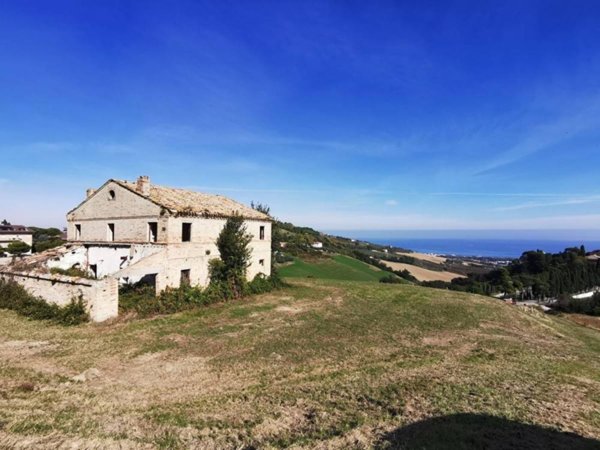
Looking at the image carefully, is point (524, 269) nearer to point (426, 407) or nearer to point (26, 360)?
point (426, 407)

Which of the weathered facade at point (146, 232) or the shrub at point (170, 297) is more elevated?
the weathered facade at point (146, 232)

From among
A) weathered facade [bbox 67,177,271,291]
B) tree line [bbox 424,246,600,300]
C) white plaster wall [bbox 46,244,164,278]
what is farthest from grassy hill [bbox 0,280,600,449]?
tree line [bbox 424,246,600,300]

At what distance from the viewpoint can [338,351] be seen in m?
11.8

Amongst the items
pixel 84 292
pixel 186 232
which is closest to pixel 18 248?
pixel 186 232

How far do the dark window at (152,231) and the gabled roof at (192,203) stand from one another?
127cm

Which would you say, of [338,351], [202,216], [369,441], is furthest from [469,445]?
[202,216]

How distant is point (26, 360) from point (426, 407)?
1130 centimetres

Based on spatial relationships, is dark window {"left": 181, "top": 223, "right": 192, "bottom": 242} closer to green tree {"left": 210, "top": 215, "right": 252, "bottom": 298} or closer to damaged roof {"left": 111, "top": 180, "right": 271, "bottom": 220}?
damaged roof {"left": 111, "top": 180, "right": 271, "bottom": 220}

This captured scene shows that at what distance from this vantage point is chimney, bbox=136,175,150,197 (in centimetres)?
1998

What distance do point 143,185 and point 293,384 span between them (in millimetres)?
15631

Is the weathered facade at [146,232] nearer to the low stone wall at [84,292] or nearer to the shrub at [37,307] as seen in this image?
the low stone wall at [84,292]

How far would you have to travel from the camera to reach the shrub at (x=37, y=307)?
47.9 feet

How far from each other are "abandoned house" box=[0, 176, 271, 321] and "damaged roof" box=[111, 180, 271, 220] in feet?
0.21

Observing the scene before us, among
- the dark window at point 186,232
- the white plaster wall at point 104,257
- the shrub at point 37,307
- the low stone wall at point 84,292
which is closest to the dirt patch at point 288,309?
the dark window at point 186,232
